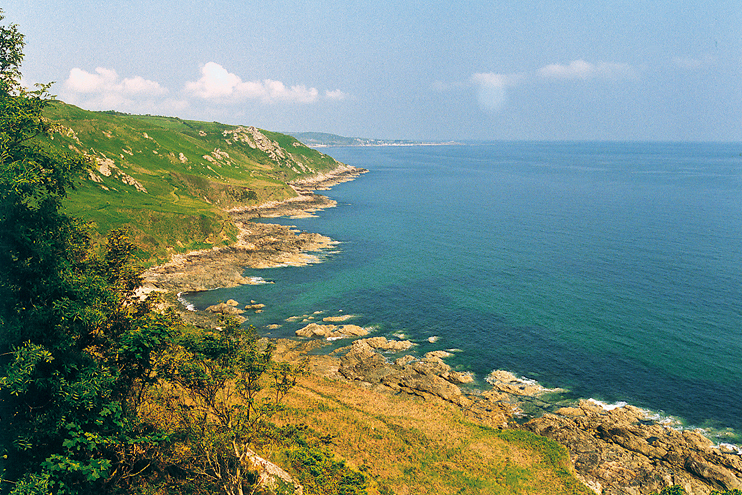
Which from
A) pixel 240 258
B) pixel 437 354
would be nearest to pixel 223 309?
pixel 240 258

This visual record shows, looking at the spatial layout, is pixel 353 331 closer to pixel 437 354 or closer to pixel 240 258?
pixel 437 354

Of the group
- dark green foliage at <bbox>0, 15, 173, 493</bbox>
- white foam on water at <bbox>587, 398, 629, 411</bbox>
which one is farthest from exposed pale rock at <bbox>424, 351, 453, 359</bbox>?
dark green foliage at <bbox>0, 15, 173, 493</bbox>

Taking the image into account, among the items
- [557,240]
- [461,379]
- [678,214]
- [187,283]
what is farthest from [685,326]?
[678,214]

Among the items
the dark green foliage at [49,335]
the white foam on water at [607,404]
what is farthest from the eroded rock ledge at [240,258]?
the white foam on water at [607,404]

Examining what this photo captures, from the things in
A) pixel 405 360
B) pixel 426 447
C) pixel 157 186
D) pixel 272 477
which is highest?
pixel 157 186

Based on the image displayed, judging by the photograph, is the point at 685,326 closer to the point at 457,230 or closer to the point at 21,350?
the point at 457,230

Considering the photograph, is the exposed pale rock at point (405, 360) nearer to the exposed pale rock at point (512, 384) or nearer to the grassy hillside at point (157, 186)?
the exposed pale rock at point (512, 384)

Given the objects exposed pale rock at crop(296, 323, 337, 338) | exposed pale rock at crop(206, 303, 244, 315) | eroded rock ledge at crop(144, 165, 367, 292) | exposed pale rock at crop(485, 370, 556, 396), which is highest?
eroded rock ledge at crop(144, 165, 367, 292)

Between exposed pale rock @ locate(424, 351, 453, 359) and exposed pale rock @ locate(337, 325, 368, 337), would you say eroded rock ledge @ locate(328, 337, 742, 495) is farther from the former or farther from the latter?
exposed pale rock @ locate(337, 325, 368, 337)
